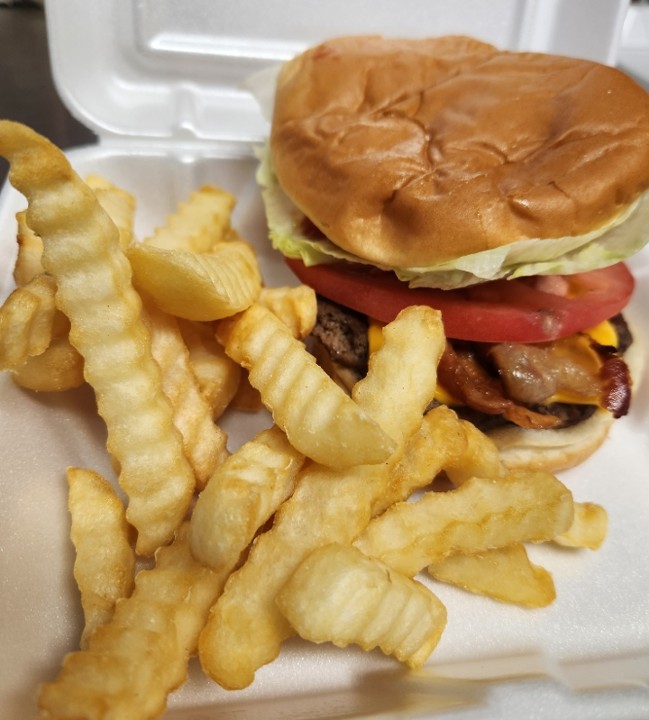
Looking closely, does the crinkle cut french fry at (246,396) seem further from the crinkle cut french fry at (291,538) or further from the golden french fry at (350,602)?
the golden french fry at (350,602)

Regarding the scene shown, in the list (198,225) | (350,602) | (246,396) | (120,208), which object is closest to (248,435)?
(246,396)

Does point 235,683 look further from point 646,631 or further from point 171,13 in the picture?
point 171,13

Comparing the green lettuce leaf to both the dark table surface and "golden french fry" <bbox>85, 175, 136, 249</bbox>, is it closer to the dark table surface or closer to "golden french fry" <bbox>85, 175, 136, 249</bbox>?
"golden french fry" <bbox>85, 175, 136, 249</bbox>

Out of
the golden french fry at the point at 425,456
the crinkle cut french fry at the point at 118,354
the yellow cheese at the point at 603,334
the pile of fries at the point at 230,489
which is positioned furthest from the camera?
the yellow cheese at the point at 603,334

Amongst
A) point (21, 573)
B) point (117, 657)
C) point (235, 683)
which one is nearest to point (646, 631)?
point (235, 683)

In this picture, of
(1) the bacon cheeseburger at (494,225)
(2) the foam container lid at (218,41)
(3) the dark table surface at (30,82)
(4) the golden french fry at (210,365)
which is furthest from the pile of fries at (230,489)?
(3) the dark table surface at (30,82)

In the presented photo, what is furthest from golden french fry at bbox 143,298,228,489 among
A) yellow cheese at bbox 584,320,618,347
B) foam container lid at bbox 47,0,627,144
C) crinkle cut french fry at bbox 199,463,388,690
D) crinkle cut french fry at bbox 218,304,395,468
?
foam container lid at bbox 47,0,627,144

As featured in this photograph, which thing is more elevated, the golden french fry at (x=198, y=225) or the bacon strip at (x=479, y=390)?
the golden french fry at (x=198, y=225)
